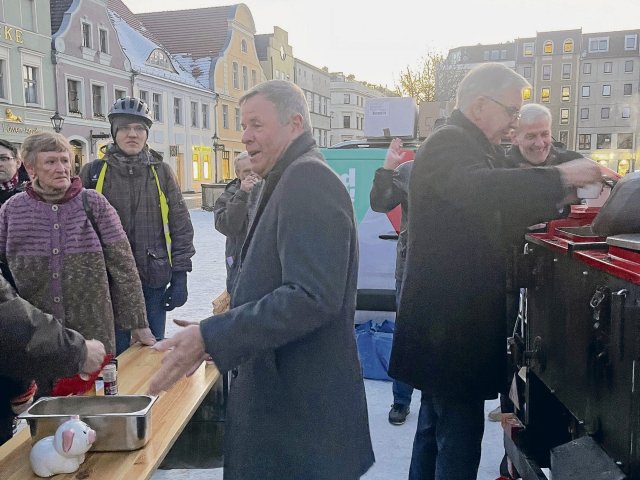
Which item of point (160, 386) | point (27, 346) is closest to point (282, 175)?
point (160, 386)

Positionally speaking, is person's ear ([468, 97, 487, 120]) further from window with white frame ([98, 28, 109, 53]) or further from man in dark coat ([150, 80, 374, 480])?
window with white frame ([98, 28, 109, 53])

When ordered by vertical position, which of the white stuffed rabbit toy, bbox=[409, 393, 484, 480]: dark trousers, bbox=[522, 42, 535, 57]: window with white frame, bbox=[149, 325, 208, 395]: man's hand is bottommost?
bbox=[409, 393, 484, 480]: dark trousers

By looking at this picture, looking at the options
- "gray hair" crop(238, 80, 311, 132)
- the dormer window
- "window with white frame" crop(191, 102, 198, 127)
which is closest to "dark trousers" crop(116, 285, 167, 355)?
"gray hair" crop(238, 80, 311, 132)

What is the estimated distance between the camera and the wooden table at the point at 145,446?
73.3 inches

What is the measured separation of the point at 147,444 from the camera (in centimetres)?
207

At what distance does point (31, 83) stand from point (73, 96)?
2.69 meters

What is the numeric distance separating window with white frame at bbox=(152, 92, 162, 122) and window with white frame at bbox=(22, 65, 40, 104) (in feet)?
26.4

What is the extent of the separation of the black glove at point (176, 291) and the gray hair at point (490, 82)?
2368mm

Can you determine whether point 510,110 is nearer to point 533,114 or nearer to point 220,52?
point 533,114

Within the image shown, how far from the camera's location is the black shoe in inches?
163

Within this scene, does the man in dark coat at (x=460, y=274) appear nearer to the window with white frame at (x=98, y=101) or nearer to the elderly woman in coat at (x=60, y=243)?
the elderly woman in coat at (x=60, y=243)

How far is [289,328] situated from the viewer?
164 centimetres

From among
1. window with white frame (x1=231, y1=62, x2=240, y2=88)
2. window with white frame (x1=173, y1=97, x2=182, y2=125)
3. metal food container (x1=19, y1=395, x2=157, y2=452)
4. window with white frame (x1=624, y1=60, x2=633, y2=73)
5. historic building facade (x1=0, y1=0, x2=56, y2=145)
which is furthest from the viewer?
window with white frame (x1=624, y1=60, x2=633, y2=73)

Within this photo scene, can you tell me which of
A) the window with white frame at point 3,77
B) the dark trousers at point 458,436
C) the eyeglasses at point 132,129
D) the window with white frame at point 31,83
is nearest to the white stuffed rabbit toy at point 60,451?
the dark trousers at point 458,436
